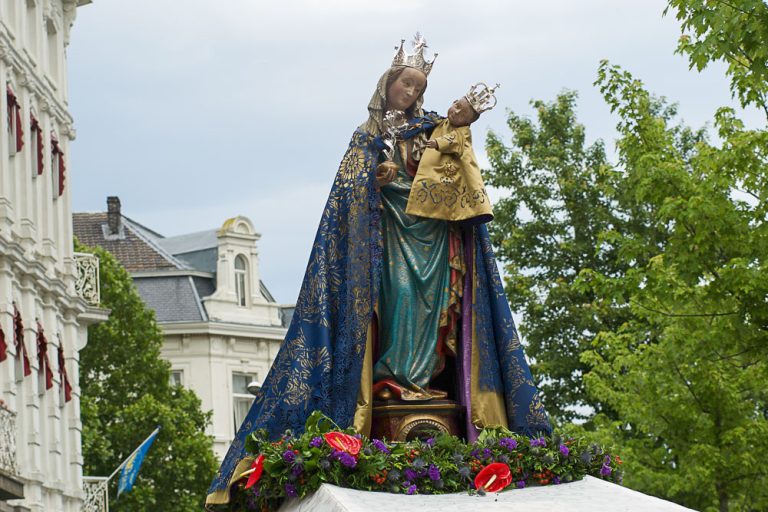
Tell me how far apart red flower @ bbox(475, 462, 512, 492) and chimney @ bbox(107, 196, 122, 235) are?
5841 centimetres

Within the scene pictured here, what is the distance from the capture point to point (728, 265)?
66.8ft

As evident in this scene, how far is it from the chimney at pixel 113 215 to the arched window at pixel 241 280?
5.02 meters

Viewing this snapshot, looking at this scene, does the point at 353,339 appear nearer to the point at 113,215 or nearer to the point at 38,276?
the point at 38,276

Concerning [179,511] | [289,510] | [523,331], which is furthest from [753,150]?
[179,511]

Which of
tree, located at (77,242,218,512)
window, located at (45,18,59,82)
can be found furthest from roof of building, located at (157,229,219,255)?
window, located at (45,18,59,82)

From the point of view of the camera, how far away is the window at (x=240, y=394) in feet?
208

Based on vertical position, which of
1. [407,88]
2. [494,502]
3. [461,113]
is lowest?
[494,502]

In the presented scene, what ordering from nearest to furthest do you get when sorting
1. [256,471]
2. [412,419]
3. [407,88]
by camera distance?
[256,471] → [412,419] → [407,88]

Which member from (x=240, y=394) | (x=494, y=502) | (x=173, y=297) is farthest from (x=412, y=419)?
(x=173, y=297)

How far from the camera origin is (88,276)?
143ft

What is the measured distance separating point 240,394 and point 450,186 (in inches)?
2097

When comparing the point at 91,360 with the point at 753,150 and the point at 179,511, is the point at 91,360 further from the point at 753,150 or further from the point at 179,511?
the point at 753,150

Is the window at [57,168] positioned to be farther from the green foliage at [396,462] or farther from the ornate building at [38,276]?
the green foliage at [396,462]

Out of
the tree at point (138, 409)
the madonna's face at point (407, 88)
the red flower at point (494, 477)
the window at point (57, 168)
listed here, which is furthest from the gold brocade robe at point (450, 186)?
the tree at point (138, 409)
